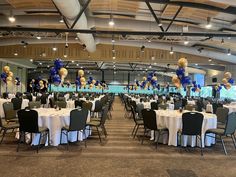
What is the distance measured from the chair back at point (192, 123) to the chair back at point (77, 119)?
2.19 metres

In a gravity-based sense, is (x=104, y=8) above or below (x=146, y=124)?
above

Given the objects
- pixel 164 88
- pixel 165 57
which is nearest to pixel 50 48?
pixel 165 57

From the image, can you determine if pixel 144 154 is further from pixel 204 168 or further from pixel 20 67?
pixel 20 67

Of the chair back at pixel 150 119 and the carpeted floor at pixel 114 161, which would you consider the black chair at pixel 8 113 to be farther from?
the chair back at pixel 150 119

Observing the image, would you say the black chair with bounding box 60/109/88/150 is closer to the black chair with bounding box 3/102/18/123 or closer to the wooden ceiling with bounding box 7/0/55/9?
the black chair with bounding box 3/102/18/123

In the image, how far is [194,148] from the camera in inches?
262

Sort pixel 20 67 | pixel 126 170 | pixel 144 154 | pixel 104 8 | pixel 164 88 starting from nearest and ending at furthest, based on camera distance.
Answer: pixel 126 170 < pixel 144 154 < pixel 104 8 < pixel 20 67 < pixel 164 88

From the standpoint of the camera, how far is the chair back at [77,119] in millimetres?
6023

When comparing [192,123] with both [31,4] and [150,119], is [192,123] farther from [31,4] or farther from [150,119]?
[31,4]

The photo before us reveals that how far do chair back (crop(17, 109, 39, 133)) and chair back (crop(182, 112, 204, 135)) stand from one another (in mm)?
3091

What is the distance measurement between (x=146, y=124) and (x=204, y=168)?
1.92m

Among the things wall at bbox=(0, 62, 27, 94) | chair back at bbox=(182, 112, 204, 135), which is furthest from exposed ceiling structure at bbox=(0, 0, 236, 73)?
wall at bbox=(0, 62, 27, 94)

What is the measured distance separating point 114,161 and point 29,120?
6.35 ft

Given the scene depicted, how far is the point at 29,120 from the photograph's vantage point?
227 inches
